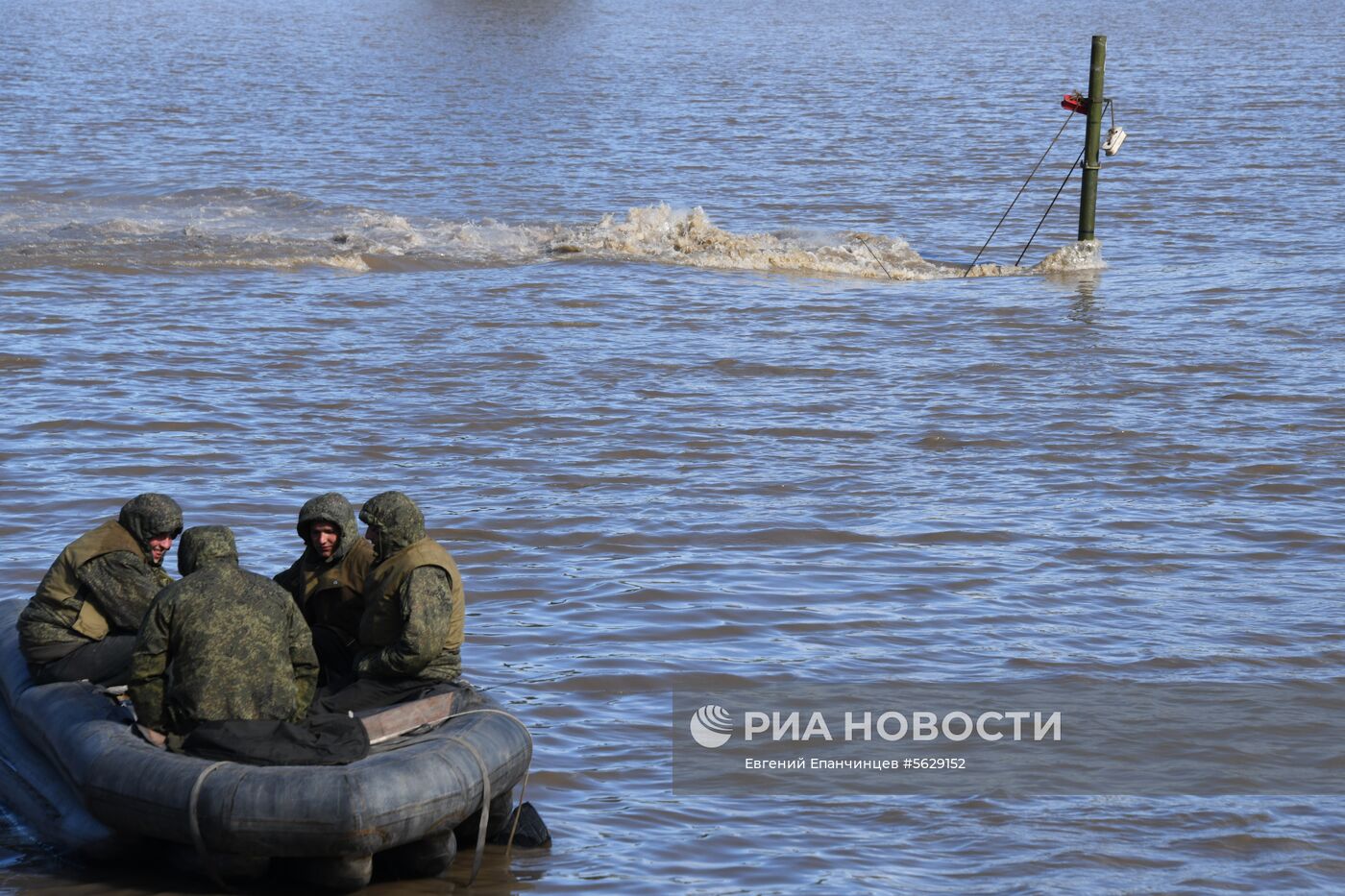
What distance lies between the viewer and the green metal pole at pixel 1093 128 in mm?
20375

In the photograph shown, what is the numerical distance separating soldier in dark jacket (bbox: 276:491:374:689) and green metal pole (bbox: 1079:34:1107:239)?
538 inches

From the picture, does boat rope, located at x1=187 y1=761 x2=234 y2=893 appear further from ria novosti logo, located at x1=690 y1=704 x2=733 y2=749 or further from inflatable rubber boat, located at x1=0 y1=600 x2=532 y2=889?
ria novosti logo, located at x1=690 y1=704 x2=733 y2=749

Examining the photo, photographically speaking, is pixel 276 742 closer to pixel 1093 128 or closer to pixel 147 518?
pixel 147 518

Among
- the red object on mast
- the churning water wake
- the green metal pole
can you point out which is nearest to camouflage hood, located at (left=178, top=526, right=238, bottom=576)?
the churning water wake

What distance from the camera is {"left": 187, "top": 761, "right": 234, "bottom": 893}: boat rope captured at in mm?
6992

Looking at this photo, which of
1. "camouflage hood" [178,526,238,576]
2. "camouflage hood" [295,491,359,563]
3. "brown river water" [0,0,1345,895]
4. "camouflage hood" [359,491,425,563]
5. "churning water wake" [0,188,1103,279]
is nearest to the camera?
"camouflage hood" [178,526,238,576]

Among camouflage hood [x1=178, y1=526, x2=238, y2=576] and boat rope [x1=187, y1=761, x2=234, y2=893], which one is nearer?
boat rope [x1=187, y1=761, x2=234, y2=893]

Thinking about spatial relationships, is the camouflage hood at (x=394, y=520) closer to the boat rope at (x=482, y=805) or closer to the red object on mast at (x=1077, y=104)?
the boat rope at (x=482, y=805)

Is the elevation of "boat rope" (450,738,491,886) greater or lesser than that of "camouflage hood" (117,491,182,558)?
lesser

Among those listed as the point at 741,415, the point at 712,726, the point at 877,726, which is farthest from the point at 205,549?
the point at 741,415

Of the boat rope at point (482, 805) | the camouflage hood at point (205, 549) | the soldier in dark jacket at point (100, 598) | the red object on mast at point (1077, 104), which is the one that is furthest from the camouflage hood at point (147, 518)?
the red object on mast at point (1077, 104)

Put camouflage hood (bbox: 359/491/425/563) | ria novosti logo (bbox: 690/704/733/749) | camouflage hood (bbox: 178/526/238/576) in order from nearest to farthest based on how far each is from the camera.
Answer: camouflage hood (bbox: 178/526/238/576)
camouflage hood (bbox: 359/491/425/563)
ria novosti logo (bbox: 690/704/733/749)

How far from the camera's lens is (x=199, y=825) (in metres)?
7.00

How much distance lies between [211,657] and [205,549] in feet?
2.06
